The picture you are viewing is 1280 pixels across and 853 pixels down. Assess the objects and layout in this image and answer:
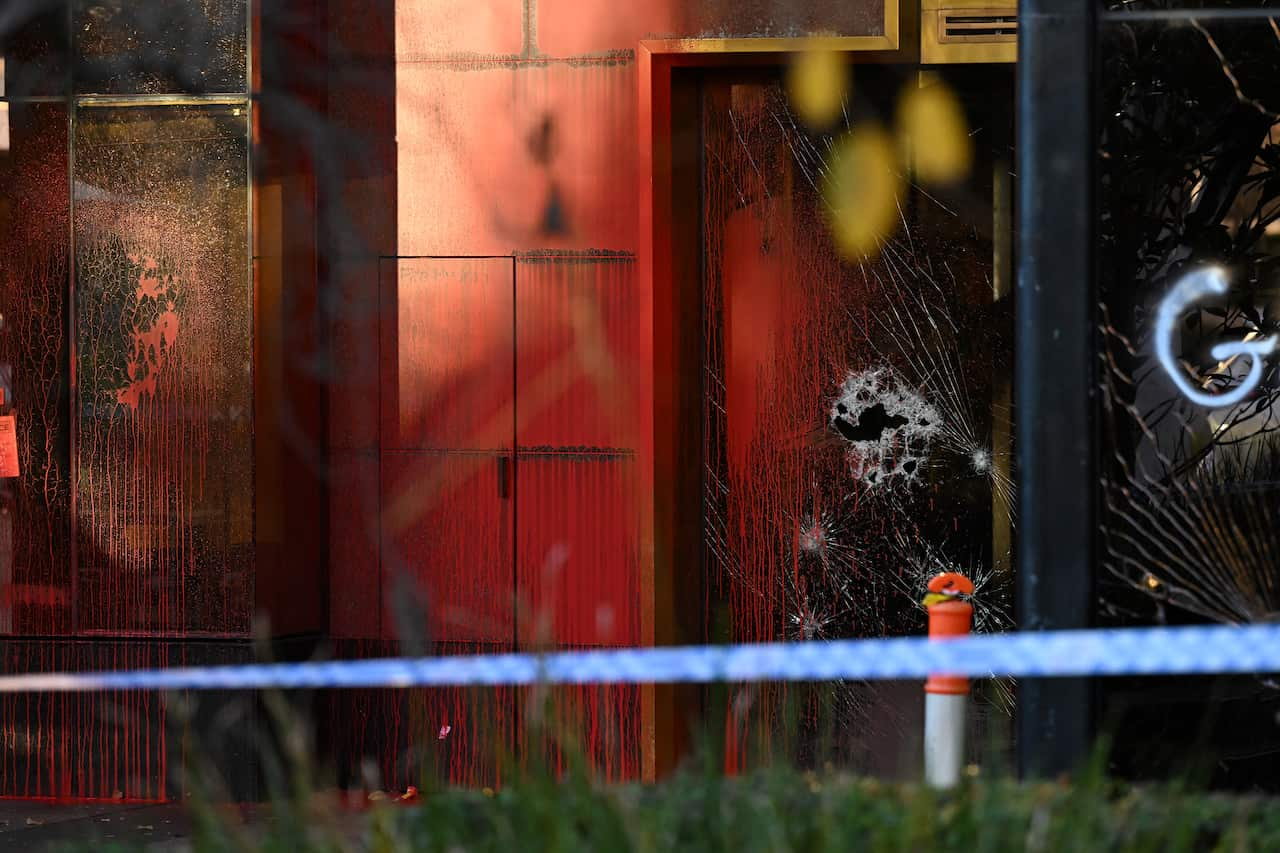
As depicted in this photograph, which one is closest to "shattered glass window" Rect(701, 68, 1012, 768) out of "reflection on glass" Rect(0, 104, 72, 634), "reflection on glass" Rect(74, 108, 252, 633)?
"reflection on glass" Rect(74, 108, 252, 633)

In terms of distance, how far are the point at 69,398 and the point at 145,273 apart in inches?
26.6

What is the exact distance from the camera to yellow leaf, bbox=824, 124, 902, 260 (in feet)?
25.2

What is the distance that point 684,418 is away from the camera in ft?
25.5

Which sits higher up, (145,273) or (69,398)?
(145,273)

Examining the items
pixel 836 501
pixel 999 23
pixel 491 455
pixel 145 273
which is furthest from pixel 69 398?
pixel 999 23

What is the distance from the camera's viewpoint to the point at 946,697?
533 centimetres

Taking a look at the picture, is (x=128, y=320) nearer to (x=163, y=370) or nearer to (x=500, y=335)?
(x=163, y=370)

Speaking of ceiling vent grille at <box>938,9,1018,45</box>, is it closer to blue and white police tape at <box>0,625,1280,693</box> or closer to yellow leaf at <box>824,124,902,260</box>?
yellow leaf at <box>824,124,902,260</box>

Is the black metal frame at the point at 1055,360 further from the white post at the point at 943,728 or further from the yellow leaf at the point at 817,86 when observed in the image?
the yellow leaf at the point at 817,86

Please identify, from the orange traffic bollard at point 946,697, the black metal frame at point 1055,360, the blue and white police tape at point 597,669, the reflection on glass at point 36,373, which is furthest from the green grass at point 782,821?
the reflection on glass at point 36,373

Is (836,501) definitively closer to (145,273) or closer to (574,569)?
(574,569)

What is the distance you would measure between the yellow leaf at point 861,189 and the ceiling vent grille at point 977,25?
0.52 m

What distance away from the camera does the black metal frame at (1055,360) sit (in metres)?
4.48

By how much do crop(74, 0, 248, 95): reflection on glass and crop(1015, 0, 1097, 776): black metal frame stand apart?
416 centimetres
